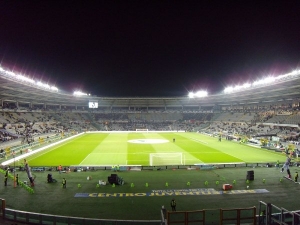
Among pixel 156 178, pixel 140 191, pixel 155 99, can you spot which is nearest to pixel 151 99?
pixel 155 99

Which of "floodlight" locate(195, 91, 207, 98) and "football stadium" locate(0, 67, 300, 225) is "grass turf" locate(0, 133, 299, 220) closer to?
"football stadium" locate(0, 67, 300, 225)

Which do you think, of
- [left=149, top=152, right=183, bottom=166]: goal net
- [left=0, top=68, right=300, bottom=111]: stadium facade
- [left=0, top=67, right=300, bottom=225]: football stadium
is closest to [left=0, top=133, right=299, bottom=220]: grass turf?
[left=0, top=67, right=300, bottom=225]: football stadium

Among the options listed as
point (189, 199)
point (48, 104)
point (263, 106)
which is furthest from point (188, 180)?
point (48, 104)

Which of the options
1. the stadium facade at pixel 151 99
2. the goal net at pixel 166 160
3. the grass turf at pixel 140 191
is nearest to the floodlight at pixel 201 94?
the stadium facade at pixel 151 99

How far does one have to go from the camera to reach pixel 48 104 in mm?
92125

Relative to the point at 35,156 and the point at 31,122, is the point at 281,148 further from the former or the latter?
the point at 31,122

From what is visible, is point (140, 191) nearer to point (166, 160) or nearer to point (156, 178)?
point (156, 178)

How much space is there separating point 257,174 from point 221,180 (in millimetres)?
4872

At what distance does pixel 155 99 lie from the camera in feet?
A: 352

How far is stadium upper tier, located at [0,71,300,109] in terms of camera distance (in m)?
53.6

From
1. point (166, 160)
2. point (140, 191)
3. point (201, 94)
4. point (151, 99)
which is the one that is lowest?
point (140, 191)

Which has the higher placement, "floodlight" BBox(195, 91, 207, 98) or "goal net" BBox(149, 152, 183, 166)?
"floodlight" BBox(195, 91, 207, 98)

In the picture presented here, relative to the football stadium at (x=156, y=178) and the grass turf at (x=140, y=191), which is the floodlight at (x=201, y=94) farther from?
the grass turf at (x=140, y=191)

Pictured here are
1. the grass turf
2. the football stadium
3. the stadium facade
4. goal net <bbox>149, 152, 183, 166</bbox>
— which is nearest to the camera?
the football stadium
